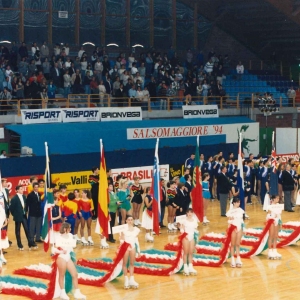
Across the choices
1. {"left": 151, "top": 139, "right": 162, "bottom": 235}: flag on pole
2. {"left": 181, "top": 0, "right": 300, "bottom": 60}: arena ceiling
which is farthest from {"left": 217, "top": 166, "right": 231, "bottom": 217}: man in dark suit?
{"left": 181, "top": 0, "right": 300, "bottom": 60}: arena ceiling

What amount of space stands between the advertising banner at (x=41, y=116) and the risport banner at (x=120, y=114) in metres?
2.33

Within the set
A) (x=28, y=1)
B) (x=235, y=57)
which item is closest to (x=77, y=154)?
(x=28, y=1)

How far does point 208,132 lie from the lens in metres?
39.3

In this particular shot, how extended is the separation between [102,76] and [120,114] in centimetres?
306

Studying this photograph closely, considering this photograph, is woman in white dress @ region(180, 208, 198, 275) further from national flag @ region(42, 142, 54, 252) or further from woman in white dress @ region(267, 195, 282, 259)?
national flag @ region(42, 142, 54, 252)

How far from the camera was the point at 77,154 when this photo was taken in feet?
108

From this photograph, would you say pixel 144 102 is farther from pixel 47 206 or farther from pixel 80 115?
pixel 47 206

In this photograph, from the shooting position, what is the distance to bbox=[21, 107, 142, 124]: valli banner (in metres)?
34.2

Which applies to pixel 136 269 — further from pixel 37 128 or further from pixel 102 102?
pixel 102 102

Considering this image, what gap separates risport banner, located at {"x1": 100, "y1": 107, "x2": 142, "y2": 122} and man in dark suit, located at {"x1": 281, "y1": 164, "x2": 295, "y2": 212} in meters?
Result: 10.5

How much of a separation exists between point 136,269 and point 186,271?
1.19 metres

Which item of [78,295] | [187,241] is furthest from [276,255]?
[78,295]

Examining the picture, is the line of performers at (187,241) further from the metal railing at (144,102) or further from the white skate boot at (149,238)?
the metal railing at (144,102)

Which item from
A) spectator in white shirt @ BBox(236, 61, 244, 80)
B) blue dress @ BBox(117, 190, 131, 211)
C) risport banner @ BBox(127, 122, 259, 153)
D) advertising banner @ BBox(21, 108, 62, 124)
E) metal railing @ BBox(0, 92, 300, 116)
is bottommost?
blue dress @ BBox(117, 190, 131, 211)
